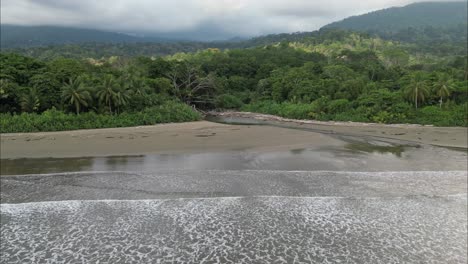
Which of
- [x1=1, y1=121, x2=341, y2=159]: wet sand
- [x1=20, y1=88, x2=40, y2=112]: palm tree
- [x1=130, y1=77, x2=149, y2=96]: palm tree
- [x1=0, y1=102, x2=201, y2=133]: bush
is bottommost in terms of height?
[x1=1, y1=121, x2=341, y2=159]: wet sand

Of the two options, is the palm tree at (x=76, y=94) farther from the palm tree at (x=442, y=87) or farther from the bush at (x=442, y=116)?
the palm tree at (x=442, y=87)

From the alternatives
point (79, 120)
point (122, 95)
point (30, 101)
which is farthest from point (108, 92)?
point (30, 101)

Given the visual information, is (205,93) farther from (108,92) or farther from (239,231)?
(239,231)

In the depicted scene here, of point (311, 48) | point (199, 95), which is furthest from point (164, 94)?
point (311, 48)

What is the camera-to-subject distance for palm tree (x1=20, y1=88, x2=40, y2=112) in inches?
1380

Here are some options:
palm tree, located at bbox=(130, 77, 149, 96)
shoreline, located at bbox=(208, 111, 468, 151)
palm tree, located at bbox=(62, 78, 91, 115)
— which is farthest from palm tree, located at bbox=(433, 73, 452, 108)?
palm tree, located at bbox=(62, 78, 91, 115)

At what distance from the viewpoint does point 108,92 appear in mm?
38219

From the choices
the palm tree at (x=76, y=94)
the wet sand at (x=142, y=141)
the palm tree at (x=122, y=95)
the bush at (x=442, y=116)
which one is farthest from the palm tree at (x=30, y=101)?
the bush at (x=442, y=116)

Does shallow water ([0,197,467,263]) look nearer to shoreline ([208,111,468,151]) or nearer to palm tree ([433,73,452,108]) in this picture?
shoreline ([208,111,468,151])

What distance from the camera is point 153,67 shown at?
198 ft

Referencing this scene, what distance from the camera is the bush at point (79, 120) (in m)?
31.7

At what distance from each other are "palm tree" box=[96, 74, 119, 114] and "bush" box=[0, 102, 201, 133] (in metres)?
1.87

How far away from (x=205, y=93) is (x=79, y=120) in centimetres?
2760

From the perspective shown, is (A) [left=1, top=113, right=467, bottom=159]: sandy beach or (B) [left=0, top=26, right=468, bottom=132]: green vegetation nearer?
(A) [left=1, top=113, right=467, bottom=159]: sandy beach
